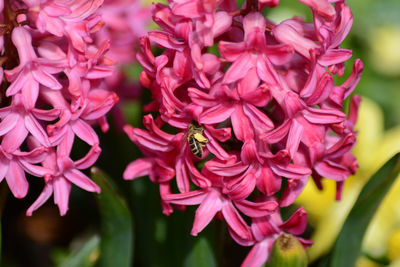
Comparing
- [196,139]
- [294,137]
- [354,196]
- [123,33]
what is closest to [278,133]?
[294,137]

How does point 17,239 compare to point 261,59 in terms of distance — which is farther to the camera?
point 17,239

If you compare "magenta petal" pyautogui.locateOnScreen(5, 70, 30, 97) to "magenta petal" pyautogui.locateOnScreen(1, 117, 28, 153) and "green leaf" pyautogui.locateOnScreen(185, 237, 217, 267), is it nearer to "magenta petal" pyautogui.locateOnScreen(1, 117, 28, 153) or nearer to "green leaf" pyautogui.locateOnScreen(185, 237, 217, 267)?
"magenta petal" pyautogui.locateOnScreen(1, 117, 28, 153)

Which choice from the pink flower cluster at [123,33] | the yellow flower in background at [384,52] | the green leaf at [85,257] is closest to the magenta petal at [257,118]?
the green leaf at [85,257]

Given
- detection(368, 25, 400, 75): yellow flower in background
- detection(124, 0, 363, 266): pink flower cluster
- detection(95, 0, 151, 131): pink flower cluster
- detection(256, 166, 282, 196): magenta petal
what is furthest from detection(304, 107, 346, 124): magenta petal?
detection(368, 25, 400, 75): yellow flower in background

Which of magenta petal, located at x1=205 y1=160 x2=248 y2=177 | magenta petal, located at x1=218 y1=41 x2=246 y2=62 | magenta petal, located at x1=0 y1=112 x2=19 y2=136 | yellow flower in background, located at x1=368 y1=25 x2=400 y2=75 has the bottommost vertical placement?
yellow flower in background, located at x1=368 y1=25 x2=400 y2=75

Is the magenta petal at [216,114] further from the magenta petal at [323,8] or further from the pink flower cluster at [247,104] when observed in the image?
the magenta petal at [323,8]

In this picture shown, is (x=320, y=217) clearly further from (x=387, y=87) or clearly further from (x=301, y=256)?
(x=387, y=87)

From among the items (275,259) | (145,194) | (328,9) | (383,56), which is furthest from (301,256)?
(383,56)
